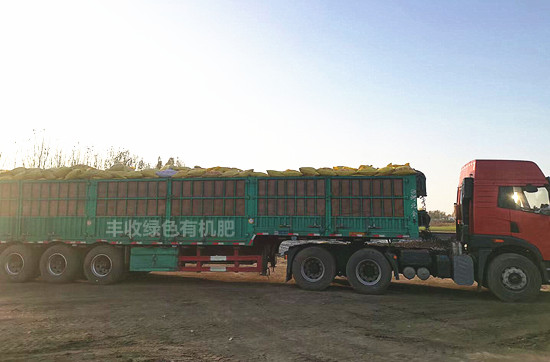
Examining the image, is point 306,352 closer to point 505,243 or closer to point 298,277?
point 298,277

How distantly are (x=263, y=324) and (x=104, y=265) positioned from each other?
6732mm

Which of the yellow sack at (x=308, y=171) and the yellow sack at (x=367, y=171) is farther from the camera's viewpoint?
the yellow sack at (x=308, y=171)

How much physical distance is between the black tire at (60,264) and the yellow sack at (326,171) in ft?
25.6

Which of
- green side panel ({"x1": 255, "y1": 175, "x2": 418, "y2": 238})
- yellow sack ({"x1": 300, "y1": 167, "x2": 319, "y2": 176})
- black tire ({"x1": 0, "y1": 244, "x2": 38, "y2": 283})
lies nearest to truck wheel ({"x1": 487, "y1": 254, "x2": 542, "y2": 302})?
green side panel ({"x1": 255, "y1": 175, "x2": 418, "y2": 238})

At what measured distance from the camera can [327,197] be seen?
431 inches

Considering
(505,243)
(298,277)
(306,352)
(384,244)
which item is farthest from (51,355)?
(505,243)

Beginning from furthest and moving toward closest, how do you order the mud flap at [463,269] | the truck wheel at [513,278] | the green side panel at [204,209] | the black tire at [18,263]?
the black tire at [18,263]
the green side panel at [204,209]
the mud flap at [463,269]
the truck wheel at [513,278]

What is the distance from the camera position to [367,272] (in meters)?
10.7

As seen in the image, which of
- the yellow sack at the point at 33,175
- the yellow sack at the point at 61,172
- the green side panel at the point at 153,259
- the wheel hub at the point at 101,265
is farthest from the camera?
the yellow sack at the point at 33,175

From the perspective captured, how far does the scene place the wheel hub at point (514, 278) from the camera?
9609mm

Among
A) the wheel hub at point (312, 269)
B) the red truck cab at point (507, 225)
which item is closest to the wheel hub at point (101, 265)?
the wheel hub at point (312, 269)

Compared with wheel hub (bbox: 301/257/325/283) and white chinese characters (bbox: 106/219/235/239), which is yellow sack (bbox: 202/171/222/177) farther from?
wheel hub (bbox: 301/257/325/283)

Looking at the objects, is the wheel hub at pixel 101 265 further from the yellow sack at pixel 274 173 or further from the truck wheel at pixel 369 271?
the truck wheel at pixel 369 271

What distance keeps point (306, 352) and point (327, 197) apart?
5.53 metres
